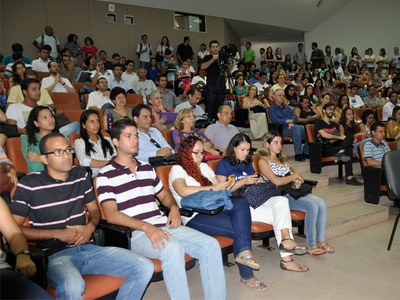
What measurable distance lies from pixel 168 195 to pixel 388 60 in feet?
41.3

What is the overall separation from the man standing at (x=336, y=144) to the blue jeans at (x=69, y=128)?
287 centimetres

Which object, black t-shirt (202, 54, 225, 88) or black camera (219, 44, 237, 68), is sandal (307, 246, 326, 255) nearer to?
black t-shirt (202, 54, 225, 88)

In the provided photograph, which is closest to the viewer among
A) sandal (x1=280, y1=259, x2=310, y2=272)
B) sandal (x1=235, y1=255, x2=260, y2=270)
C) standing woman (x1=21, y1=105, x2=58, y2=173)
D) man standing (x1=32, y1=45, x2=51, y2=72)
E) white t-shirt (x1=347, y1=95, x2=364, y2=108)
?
sandal (x1=235, y1=255, x2=260, y2=270)

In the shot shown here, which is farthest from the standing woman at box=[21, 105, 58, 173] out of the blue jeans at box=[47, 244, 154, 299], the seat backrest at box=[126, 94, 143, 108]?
the seat backrest at box=[126, 94, 143, 108]

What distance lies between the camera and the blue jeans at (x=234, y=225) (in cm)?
251

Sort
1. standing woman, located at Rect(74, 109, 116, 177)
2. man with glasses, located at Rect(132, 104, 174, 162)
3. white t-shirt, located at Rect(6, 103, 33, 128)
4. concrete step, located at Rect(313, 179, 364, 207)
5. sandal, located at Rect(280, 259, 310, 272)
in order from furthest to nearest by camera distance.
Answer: concrete step, located at Rect(313, 179, 364, 207) < white t-shirt, located at Rect(6, 103, 33, 128) < man with glasses, located at Rect(132, 104, 174, 162) < standing woman, located at Rect(74, 109, 116, 177) < sandal, located at Rect(280, 259, 310, 272)

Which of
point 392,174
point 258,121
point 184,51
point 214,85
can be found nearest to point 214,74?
point 214,85

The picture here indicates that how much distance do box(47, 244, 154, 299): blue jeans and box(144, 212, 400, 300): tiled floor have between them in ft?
2.21

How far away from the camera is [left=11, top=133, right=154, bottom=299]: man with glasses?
6.39ft

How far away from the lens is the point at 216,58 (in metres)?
5.42

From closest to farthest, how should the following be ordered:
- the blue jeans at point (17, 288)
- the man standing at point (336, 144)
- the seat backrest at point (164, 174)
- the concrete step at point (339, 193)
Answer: the blue jeans at point (17, 288), the seat backrest at point (164, 174), the concrete step at point (339, 193), the man standing at point (336, 144)

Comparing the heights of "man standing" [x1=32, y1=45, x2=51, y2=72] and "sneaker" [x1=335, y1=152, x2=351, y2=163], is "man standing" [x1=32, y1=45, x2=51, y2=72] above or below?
above

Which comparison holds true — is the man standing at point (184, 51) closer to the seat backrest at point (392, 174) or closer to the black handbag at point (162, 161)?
the black handbag at point (162, 161)

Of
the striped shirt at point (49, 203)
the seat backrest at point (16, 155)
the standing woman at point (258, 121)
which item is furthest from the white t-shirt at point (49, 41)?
the striped shirt at point (49, 203)
